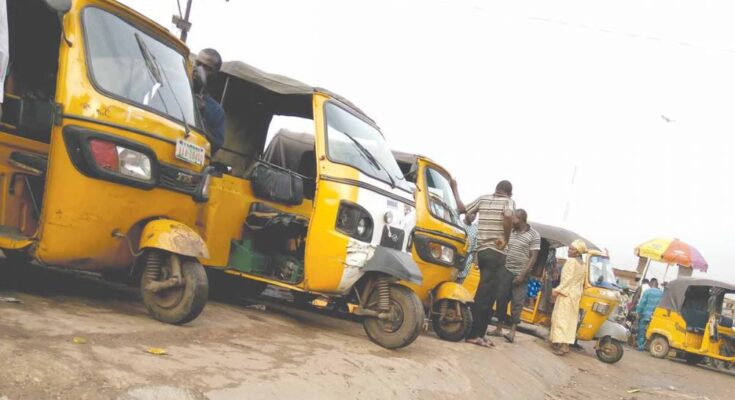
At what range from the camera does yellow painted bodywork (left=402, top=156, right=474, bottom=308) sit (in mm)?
6633

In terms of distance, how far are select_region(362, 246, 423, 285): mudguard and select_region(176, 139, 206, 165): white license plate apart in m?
1.62

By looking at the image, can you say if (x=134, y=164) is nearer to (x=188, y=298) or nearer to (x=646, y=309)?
(x=188, y=298)

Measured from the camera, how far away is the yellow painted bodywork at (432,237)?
261 inches

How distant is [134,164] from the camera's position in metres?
3.88

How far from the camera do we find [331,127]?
5312 millimetres

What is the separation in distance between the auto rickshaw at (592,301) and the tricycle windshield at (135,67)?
316 inches

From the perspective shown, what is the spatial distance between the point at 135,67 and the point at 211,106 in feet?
3.24

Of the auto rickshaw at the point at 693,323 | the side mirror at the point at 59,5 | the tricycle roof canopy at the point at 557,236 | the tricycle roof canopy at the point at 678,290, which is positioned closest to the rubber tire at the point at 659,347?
the auto rickshaw at the point at 693,323

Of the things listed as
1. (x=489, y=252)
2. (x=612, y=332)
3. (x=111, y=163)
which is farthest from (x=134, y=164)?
(x=612, y=332)

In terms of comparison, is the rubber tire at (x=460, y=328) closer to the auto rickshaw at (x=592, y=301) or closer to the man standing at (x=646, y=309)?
the auto rickshaw at (x=592, y=301)

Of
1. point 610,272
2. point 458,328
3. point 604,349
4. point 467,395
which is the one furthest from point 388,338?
point 610,272

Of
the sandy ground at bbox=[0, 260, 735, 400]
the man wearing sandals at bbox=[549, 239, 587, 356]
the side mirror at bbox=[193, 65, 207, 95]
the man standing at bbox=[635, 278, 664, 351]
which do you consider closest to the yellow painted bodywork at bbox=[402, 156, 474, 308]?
the sandy ground at bbox=[0, 260, 735, 400]

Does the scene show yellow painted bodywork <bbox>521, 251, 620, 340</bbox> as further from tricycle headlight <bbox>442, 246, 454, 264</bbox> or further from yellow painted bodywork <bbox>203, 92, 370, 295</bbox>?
yellow painted bodywork <bbox>203, 92, 370, 295</bbox>

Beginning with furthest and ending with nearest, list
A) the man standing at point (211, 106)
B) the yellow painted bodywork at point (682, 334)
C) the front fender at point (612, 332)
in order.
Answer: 1. the yellow painted bodywork at point (682, 334)
2. the front fender at point (612, 332)
3. the man standing at point (211, 106)
